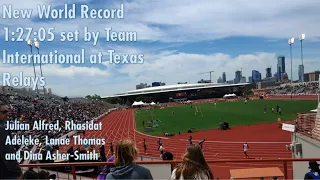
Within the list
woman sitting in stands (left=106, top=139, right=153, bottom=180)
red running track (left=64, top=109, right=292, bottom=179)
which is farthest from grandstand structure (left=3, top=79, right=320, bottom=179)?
woman sitting in stands (left=106, top=139, right=153, bottom=180)

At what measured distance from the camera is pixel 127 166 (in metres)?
2.55

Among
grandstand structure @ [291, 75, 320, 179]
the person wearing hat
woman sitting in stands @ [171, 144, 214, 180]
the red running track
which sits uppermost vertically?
woman sitting in stands @ [171, 144, 214, 180]

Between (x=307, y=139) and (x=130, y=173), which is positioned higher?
(x=130, y=173)

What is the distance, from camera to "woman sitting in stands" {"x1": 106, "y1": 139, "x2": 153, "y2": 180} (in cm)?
251

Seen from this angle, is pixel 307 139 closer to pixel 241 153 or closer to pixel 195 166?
pixel 241 153

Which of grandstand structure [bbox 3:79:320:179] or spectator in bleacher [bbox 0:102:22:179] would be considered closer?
spectator in bleacher [bbox 0:102:22:179]

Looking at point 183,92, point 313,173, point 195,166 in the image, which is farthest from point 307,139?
point 183,92

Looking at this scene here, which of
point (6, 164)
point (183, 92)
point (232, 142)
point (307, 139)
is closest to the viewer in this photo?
→ point (6, 164)

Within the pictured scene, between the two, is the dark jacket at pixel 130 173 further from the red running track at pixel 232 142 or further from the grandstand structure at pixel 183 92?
the grandstand structure at pixel 183 92

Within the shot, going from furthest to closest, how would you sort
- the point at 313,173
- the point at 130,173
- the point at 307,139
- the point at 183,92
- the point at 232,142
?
1. the point at 183,92
2. the point at 232,142
3. the point at 307,139
4. the point at 313,173
5. the point at 130,173

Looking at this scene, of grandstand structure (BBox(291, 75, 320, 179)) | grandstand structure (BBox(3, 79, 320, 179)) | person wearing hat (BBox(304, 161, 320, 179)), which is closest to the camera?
person wearing hat (BBox(304, 161, 320, 179))

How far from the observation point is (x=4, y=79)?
6.18 m

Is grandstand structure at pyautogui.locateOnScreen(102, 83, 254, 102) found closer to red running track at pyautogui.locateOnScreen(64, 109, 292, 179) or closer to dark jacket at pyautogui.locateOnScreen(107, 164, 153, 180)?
red running track at pyautogui.locateOnScreen(64, 109, 292, 179)

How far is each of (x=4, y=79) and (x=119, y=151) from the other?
4.58 meters
